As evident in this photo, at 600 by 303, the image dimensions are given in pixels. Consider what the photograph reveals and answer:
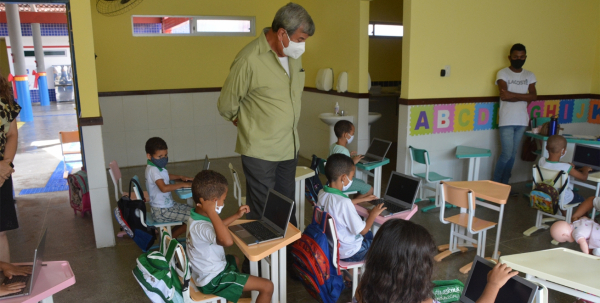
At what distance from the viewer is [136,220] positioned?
3287 mm

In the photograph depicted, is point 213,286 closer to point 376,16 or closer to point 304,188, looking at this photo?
point 304,188

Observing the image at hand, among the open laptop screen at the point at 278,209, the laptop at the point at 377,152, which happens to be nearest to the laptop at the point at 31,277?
the open laptop screen at the point at 278,209

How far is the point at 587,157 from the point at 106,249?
429 cm

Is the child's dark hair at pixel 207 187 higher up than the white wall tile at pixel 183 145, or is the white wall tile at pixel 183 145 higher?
the child's dark hair at pixel 207 187

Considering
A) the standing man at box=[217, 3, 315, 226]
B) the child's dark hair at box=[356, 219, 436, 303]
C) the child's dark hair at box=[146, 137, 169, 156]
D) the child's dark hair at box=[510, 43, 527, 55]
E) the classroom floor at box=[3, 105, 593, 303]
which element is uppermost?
the child's dark hair at box=[510, 43, 527, 55]

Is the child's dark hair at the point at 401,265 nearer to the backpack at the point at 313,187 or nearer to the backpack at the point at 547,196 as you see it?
the backpack at the point at 313,187

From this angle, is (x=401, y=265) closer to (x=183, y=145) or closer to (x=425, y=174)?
(x=425, y=174)

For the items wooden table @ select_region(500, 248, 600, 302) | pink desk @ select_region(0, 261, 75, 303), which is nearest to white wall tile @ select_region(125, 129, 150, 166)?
pink desk @ select_region(0, 261, 75, 303)

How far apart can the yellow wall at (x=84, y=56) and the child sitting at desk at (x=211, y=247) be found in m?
1.68

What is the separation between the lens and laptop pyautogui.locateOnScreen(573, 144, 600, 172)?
13.0 ft

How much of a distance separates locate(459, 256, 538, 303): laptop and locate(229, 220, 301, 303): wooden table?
925mm

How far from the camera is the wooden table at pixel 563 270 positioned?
1885 mm

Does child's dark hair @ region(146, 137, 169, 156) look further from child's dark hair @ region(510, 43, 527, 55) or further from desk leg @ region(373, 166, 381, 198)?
child's dark hair @ region(510, 43, 527, 55)

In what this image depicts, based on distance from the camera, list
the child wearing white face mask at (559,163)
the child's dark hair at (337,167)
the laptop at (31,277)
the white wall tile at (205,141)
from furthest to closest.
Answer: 1. the white wall tile at (205,141)
2. the child wearing white face mask at (559,163)
3. the child's dark hair at (337,167)
4. the laptop at (31,277)
